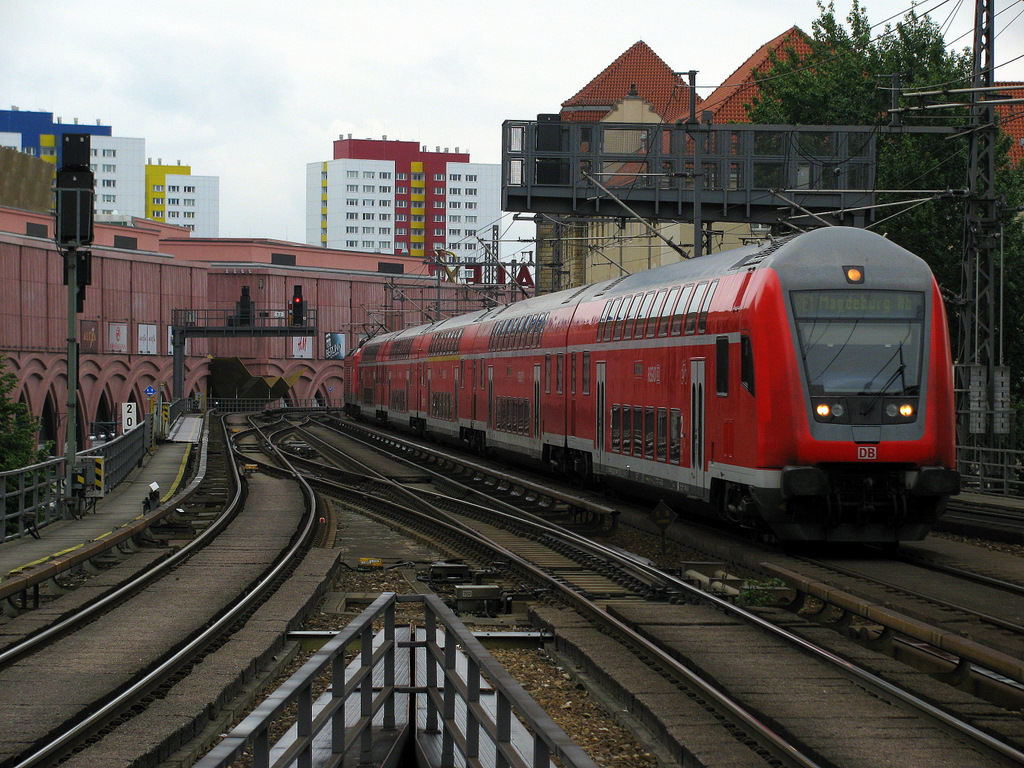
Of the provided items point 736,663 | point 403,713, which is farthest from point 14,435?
point 403,713

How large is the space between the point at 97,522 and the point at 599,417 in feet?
26.9

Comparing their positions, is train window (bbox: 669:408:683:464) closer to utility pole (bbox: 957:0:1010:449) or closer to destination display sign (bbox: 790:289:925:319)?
destination display sign (bbox: 790:289:925:319)

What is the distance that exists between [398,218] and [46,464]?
18177 centimetres

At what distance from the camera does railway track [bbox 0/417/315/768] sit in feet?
25.6

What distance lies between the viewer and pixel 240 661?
983 centimetres

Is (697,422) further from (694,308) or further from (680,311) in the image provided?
(680,311)

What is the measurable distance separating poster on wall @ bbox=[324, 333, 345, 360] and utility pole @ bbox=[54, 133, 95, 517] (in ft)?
309

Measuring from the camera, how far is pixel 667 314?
61.5 feet

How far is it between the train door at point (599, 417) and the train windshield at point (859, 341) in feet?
24.6

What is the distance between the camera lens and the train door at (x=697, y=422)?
17016 mm

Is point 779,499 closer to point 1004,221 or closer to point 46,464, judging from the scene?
point 46,464

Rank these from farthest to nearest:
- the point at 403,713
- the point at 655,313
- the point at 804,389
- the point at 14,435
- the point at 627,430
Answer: the point at 14,435, the point at 627,430, the point at 655,313, the point at 804,389, the point at 403,713

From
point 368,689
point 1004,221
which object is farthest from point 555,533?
point 1004,221

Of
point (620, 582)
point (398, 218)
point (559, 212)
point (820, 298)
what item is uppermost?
point (398, 218)
